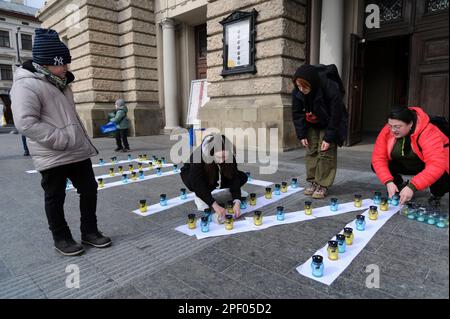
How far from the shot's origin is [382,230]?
2.91m

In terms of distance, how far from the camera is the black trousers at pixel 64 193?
2508mm

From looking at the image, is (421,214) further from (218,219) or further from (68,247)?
(68,247)

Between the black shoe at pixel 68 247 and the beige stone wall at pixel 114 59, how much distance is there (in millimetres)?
10799

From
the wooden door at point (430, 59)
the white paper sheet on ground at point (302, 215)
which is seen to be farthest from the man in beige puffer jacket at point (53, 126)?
the wooden door at point (430, 59)

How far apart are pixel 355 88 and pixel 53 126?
7715 mm

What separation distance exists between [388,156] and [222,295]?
8.26ft

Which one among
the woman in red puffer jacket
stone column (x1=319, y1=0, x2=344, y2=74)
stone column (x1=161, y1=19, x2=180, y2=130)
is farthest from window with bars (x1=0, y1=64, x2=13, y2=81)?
the woman in red puffer jacket

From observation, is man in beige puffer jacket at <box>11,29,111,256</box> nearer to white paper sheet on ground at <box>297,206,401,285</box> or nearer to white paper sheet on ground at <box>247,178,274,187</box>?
white paper sheet on ground at <box>297,206,401,285</box>

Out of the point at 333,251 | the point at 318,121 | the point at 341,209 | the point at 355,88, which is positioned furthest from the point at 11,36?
the point at 333,251

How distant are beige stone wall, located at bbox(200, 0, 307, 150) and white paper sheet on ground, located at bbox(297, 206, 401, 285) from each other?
187 inches

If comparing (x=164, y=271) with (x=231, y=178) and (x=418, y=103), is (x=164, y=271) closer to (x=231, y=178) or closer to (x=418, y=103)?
(x=231, y=178)

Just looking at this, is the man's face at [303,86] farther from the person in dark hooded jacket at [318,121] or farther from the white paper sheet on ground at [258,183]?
the white paper sheet on ground at [258,183]

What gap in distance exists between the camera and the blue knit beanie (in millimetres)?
2385

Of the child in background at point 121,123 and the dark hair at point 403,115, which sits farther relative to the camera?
the child in background at point 121,123
